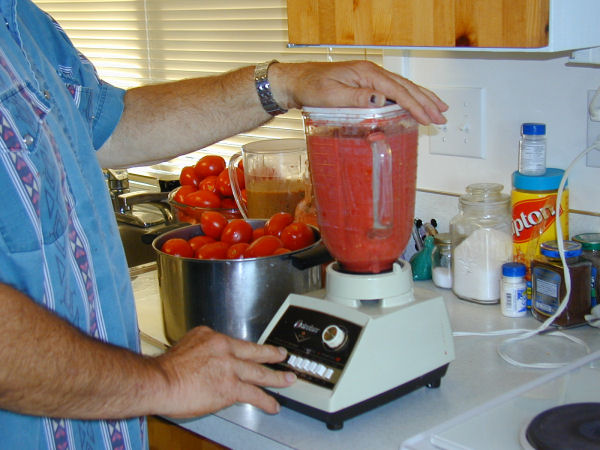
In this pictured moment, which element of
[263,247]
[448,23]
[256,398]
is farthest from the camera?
[263,247]

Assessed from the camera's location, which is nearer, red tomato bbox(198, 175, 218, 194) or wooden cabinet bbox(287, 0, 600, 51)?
wooden cabinet bbox(287, 0, 600, 51)

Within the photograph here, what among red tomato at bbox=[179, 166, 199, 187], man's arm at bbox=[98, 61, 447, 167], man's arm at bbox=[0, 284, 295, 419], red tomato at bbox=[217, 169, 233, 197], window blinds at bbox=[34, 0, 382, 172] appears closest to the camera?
man's arm at bbox=[0, 284, 295, 419]

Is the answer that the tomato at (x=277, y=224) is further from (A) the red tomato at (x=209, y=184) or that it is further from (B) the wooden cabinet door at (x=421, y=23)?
(A) the red tomato at (x=209, y=184)

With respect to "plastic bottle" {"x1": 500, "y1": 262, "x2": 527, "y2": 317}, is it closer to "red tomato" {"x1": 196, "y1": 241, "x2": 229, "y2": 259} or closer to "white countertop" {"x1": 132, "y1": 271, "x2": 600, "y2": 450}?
"white countertop" {"x1": 132, "y1": 271, "x2": 600, "y2": 450}

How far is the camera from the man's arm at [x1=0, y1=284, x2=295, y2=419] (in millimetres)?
887

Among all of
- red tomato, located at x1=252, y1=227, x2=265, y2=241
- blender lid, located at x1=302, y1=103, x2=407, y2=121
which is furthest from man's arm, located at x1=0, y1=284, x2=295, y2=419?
red tomato, located at x1=252, y1=227, x2=265, y2=241

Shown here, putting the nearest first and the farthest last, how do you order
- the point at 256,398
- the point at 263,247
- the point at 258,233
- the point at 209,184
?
the point at 256,398
the point at 263,247
the point at 258,233
the point at 209,184

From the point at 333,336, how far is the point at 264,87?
1.47 feet

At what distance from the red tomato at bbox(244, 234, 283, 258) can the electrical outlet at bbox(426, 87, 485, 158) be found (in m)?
0.46

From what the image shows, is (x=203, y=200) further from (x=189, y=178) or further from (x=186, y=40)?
(x=186, y=40)

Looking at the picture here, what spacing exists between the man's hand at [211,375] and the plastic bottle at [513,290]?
1.64 ft

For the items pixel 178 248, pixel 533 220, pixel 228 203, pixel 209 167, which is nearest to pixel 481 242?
pixel 533 220

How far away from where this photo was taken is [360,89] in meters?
1.18

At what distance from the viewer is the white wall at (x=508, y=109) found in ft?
4.83
